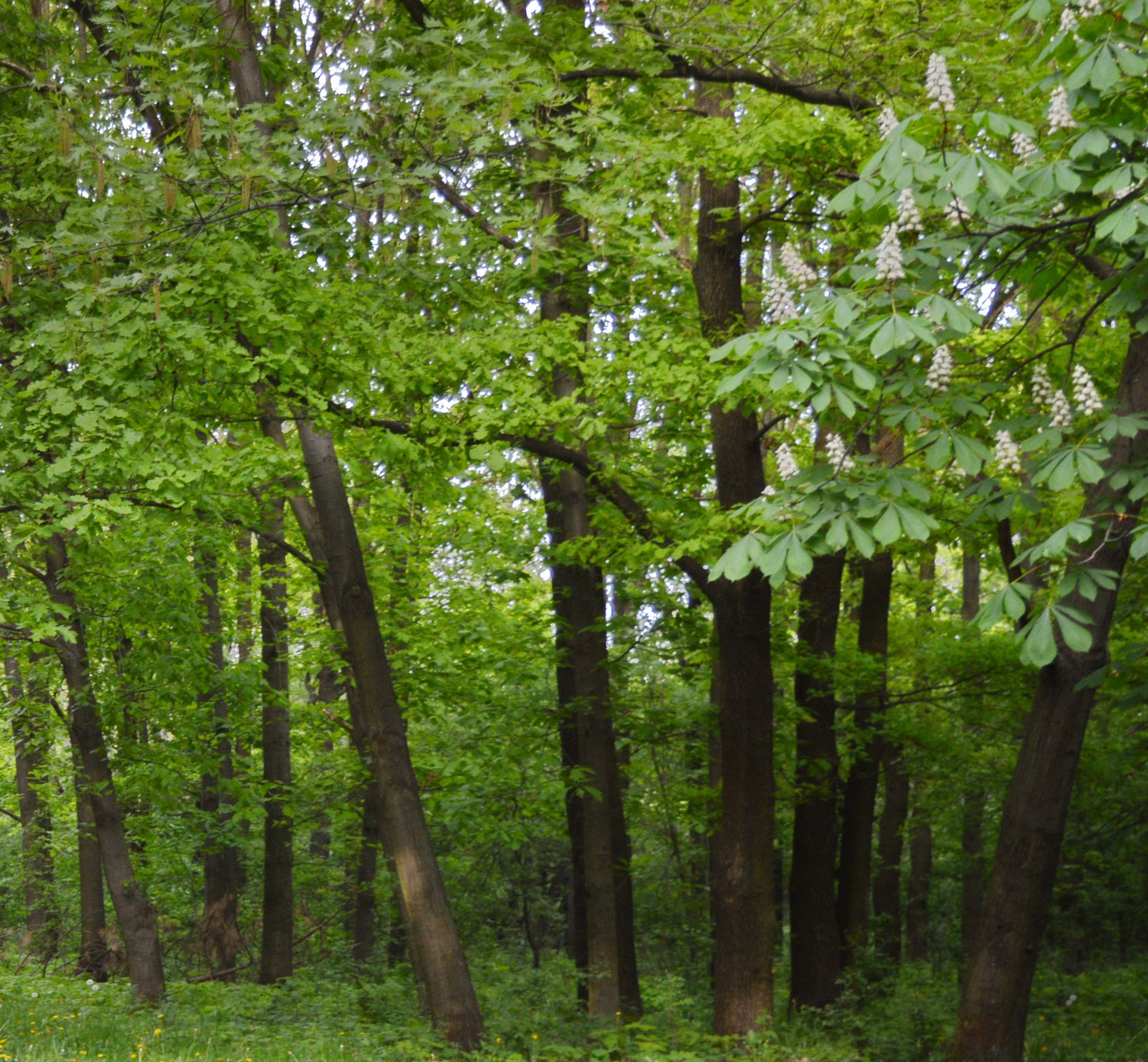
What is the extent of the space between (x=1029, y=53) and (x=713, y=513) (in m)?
4.83

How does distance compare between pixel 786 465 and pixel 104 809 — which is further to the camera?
pixel 104 809

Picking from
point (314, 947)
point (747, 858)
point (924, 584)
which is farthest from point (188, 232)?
point (314, 947)

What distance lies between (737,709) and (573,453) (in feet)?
9.30

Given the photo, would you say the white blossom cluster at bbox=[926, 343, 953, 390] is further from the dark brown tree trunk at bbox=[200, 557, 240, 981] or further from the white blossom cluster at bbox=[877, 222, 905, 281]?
the dark brown tree trunk at bbox=[200, 557, 240, 981]

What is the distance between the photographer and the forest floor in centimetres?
784

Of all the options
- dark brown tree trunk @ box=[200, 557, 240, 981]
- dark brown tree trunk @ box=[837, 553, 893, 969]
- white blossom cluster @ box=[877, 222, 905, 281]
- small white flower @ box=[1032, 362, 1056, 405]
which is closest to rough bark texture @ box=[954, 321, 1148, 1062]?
small white flower @ box=[1032, 362, 1056, 405]

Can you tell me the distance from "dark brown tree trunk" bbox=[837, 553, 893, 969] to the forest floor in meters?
0.99

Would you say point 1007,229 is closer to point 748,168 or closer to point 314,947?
point 748,168

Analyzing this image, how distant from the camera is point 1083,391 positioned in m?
5.30

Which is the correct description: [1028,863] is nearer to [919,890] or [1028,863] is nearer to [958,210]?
[958,210]

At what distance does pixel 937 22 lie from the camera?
30.2 feet

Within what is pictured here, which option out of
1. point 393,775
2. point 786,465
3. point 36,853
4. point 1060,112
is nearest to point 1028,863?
point 786,465

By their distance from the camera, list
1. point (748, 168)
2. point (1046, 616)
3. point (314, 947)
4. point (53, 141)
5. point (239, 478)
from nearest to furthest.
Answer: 1. point (1046, 616)
2. point (53, 141)
3. point (239, 478)
4. point (748, 168)
5. point (314, 947)

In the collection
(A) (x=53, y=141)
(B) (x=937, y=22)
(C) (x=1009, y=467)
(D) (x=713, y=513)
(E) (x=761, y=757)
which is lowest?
(E) (x=761, y=757)
